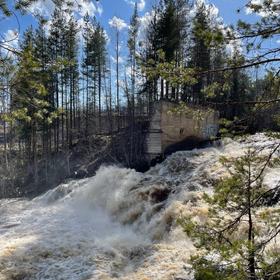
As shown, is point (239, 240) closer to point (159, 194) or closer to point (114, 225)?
point (114, 225)

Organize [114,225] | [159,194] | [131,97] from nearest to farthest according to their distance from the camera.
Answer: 1. [114,225]
2. [159,194]
3. [131,97]

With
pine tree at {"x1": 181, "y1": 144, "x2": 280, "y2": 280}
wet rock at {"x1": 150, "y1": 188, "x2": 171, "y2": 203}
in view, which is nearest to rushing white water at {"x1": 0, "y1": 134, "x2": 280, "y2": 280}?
wet rock at {"x1": 150, "y1": 188, "x2": 171, "y2": 203}

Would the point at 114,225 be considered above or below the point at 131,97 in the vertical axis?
below

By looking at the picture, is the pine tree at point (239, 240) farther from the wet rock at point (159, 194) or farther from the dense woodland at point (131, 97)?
the wet rock at point (159, 194)

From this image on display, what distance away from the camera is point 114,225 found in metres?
9.25

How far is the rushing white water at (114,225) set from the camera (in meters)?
6.27

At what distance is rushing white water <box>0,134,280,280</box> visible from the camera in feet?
20.6

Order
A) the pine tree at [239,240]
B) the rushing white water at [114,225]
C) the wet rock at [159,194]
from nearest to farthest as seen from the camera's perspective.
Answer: the pine tree at [239,240]
the rushing white water at [114,225]
the wet rock at [159,194]

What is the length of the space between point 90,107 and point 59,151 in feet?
15.6

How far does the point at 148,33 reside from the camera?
64.3 feet

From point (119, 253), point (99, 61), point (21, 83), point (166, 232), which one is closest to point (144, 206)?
point (166, 232)

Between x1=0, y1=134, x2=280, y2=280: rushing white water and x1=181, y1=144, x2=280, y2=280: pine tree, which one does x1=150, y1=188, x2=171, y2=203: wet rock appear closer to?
x1=0, y1=134, x2=280, y2=280: rushing white water

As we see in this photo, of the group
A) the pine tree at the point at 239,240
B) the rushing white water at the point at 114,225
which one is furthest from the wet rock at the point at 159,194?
the pine tree at the point at 239,240

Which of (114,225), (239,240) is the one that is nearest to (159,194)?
(114,225)
